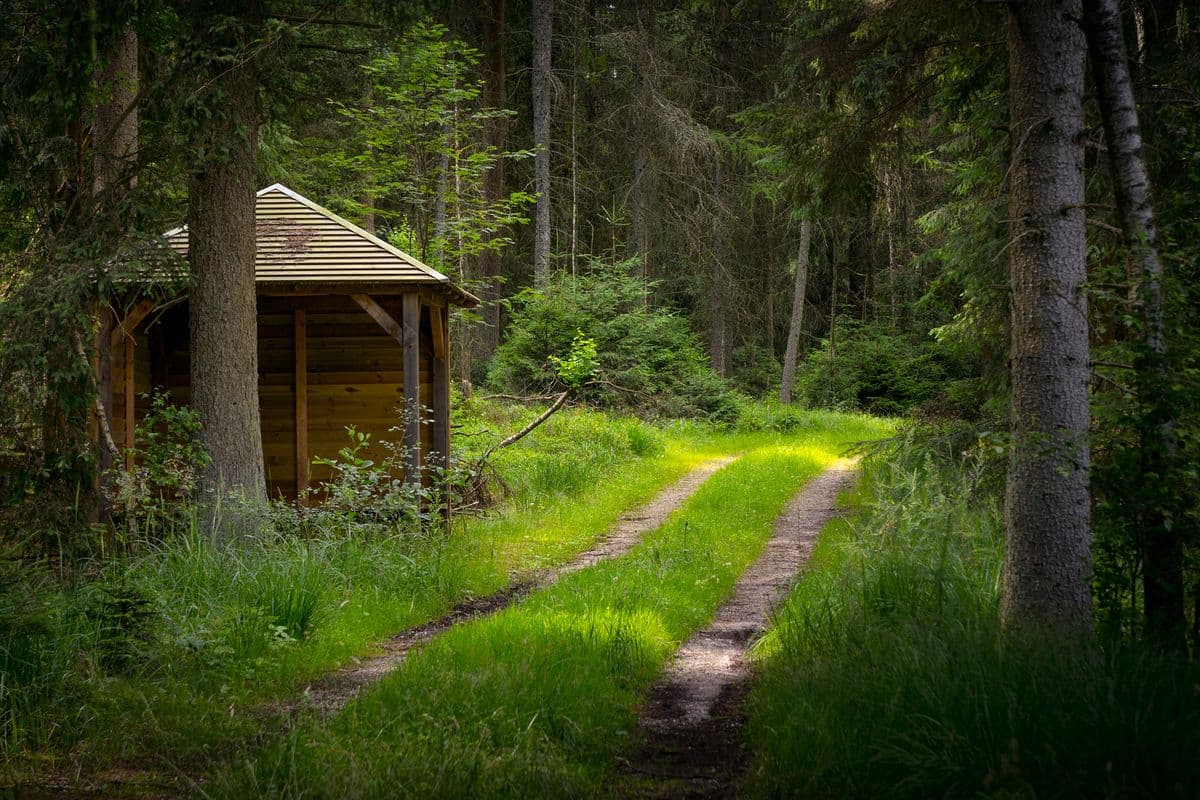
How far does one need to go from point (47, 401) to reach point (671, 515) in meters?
7.73

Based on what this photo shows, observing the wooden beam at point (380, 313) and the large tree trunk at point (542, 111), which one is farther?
the large tree trunk at point (542, 111)

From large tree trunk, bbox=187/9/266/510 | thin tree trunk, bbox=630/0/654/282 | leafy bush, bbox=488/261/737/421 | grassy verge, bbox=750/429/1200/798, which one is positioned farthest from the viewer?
thin tree trunk, bbox=630/0/654/282

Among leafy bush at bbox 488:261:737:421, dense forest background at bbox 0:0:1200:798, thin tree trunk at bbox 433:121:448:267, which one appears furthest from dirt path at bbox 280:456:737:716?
leafy bush at bbox 488:261:737:421

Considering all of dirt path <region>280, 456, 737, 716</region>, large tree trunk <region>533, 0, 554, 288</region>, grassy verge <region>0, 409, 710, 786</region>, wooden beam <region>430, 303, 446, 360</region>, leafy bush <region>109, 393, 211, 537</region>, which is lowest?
dirt path <region>280, 456, 737, 716</region>

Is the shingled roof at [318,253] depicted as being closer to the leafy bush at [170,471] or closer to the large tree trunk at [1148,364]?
the leafy bush at [170,471]

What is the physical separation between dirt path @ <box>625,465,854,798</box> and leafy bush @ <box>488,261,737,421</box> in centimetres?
1386

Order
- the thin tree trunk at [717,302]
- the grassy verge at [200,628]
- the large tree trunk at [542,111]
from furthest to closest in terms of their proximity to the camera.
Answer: the thin tree trunk at [717,302]
the large tree trunk at [542,111]
the grassy verge at [200,628]

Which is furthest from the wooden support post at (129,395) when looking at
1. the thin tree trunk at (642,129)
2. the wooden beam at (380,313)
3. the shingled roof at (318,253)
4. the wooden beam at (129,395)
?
the thin tree trunk at (642,129)

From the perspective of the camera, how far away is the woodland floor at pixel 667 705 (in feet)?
15.2

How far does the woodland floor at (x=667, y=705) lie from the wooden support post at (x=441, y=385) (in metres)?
2.76

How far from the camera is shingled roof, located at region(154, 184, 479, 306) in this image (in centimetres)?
1140

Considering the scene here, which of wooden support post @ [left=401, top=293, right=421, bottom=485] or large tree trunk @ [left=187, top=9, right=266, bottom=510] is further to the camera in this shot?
wooden support post @ [left=401, top=293, right=421, bottom=485]

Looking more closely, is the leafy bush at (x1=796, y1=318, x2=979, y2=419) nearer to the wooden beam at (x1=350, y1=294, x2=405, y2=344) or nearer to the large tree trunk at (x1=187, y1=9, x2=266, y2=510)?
the wooden beam at (x1=350, y1=294, x2=405, y2=344)

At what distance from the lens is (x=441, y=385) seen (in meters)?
13.0
